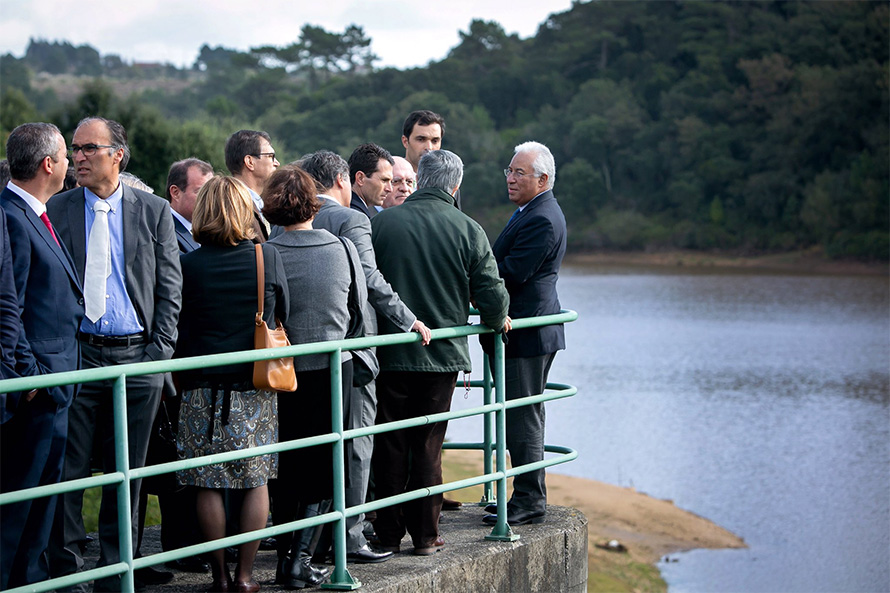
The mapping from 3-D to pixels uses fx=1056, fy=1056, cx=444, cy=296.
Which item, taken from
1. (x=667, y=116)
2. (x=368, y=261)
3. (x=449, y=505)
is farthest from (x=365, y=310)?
(x=667, y=116)

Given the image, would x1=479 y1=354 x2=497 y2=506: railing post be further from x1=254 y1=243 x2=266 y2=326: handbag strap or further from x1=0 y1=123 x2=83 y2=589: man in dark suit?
x1=0 y1=123 x2=83 y2=589: man in dark suit

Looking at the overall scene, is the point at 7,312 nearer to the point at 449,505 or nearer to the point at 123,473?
the point at 123,473

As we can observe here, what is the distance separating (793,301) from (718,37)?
38.0 m

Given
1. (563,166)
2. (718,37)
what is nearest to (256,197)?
(563,166)

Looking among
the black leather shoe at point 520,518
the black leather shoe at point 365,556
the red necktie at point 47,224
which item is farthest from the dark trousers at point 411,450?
the red necktie at point 47,224

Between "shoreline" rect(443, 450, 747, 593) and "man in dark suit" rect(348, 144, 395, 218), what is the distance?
11.1 m

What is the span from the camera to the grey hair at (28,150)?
3.70m

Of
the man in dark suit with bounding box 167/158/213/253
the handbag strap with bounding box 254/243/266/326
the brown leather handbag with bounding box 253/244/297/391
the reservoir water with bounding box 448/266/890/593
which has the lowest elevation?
the reservoir water with bounding box 448/266/890/593

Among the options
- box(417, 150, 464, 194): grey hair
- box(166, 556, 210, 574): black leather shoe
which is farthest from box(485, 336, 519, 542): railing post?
box(166, 556, 210, 574): black leather shoe

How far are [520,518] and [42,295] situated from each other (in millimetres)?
2580

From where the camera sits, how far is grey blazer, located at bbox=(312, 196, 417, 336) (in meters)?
4.34

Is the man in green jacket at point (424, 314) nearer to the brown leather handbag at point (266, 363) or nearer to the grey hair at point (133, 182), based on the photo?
the brown leather handbag at point (266, 363)

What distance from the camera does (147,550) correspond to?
5008 mm

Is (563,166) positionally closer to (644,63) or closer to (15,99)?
(644,63)
